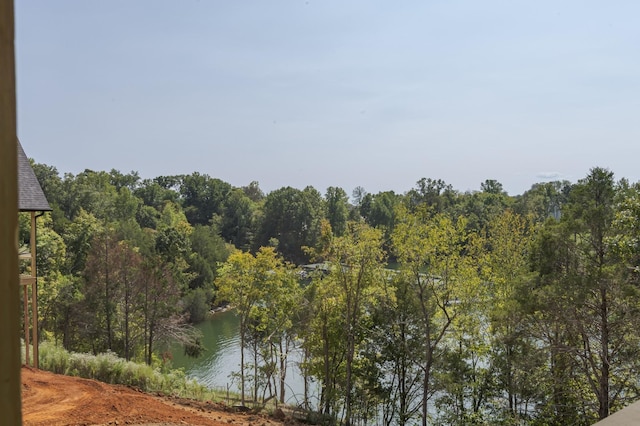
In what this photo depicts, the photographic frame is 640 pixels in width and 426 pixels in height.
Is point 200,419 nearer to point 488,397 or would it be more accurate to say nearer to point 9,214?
point 9,214

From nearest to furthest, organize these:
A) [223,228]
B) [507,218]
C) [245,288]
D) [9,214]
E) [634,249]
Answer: [9,214] → [634,249] → [245,288] → [507,218] → [223,228]

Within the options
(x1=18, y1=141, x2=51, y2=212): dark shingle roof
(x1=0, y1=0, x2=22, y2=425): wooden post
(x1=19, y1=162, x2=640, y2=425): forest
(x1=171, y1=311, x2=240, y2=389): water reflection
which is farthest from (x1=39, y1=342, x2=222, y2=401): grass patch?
(x1=0, y1=0, x2=22, y2=425): wooden post

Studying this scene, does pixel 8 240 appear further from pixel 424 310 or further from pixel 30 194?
pixel 424 310

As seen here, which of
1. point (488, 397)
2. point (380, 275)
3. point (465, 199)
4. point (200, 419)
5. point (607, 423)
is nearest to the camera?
point (607, 423)

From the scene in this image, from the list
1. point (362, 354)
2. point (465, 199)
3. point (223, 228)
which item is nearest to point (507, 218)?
point (362, 354)

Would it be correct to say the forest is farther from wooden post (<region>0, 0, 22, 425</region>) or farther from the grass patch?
wooden post (<region>0, 0, 22, 425</region>)

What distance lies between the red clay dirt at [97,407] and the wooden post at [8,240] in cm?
661

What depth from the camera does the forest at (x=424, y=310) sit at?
9.99m

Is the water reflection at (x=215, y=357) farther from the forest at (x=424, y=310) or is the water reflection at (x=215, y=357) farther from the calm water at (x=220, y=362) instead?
the forest at (x=424, y=310)

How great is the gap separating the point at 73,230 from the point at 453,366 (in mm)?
21212

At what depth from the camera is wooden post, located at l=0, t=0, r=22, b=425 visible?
651 millimetres

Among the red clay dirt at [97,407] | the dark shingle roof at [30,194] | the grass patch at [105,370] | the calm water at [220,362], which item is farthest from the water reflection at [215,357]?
the dark shingle roof at [30,194]

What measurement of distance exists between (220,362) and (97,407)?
632 inches

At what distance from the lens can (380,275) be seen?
49.3 ft
